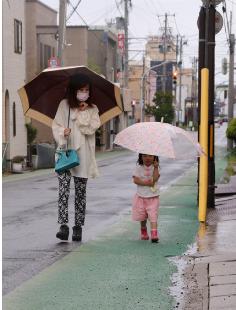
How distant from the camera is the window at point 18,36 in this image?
95.3 feet

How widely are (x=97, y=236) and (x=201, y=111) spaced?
8.92ft

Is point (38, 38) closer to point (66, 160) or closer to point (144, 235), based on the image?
point (144, 235)

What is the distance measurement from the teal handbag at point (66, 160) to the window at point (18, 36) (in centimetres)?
2222

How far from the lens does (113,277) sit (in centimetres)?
617

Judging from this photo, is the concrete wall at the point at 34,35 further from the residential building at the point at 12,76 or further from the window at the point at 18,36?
the window at the point at 18,36

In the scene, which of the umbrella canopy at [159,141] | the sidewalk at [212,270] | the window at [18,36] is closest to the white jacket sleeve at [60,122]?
the umbrella canopy at [159,141]

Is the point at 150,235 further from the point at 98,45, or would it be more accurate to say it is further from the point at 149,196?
the point at 98,45

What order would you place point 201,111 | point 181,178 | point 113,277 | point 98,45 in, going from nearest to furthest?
point 113,277
point 201,111
point 181,178
point 98,45

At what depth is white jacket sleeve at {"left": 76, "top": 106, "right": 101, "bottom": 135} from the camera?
305 inches

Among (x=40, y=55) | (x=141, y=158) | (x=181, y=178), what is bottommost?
(x=181, y=178)

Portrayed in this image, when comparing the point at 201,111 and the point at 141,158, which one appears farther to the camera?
the point at 201,111

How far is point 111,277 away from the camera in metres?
6.17

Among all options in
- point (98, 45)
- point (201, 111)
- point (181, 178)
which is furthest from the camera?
point (98, 45)

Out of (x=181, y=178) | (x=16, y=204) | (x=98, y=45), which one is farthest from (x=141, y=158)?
(x=98, y=45)
